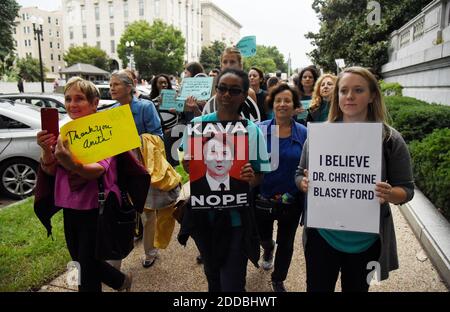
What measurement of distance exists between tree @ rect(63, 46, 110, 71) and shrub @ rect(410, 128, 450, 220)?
234ft

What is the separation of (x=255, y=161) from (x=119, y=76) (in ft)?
6.44

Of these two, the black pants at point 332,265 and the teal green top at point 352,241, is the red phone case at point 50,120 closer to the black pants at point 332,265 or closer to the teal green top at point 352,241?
the black pants at point 332,265

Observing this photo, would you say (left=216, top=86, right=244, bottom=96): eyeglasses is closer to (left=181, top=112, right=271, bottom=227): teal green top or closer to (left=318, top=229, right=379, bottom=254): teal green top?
(left=181, top=112, right=271, bottom=227): teal green top

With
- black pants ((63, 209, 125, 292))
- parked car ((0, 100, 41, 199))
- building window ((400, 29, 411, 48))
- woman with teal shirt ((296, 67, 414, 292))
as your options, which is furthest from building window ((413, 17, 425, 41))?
black pants ((63, 209, 125, 292))

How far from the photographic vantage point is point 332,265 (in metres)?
A: 2.27

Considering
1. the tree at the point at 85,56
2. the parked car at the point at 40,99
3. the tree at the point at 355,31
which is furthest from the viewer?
the tree at the point at 85,56

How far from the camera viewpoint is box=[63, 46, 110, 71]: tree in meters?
67.6

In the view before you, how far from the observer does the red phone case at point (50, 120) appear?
7.46 feet

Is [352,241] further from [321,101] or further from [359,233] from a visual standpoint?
[321,101]

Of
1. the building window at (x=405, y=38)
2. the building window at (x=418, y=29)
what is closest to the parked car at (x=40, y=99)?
the building window at (x=418, y=29)

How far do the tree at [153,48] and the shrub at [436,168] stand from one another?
191 feet

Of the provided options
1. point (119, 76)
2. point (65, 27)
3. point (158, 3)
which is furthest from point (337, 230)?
point (65, 27)

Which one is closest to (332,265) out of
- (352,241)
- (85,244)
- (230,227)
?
(352,241)

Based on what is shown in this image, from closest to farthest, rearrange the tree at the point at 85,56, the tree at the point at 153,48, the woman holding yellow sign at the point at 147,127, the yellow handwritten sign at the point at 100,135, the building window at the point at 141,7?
the yellow handwritten sign at the point at 100,135
the woman holding yellow sign at the point at 147,127
the tree at the point at 153,48
the tree at the point at 85,56
the building window at the point at 141,7
